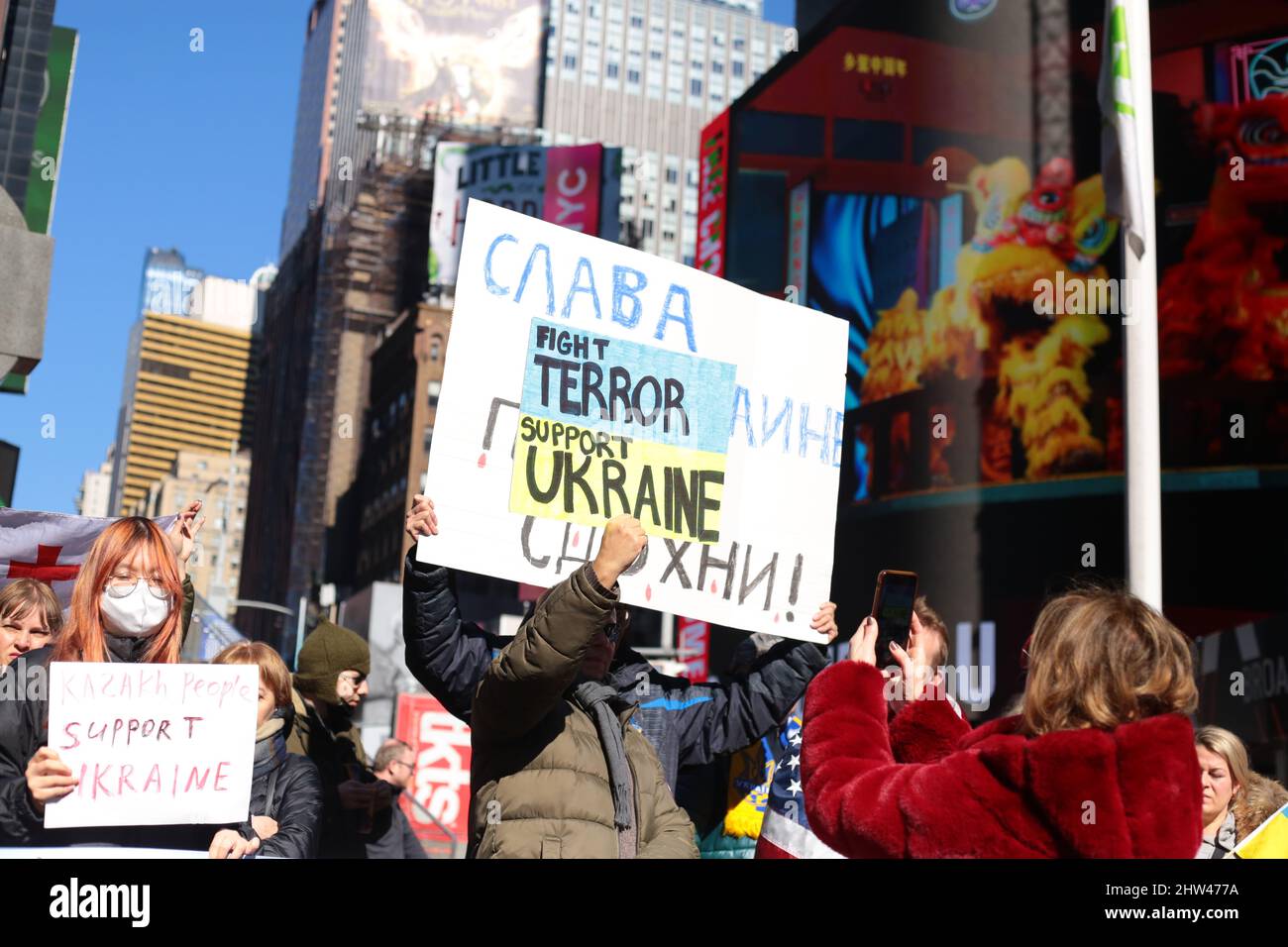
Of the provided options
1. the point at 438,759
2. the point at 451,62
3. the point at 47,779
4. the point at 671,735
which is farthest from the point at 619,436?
the point at 451,62

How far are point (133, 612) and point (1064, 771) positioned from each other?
266 centimetres

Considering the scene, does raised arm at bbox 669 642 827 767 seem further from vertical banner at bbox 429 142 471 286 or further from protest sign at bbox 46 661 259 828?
vertical banner at bbox 429 142 471 286

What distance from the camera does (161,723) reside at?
13.9 feet

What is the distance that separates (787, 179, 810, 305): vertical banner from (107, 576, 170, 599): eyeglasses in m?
30.5

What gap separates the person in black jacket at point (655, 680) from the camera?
4621 millimetres

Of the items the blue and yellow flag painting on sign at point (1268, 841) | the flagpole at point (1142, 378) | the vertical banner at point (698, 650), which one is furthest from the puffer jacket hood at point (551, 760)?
the vertical banner at point (698, 650)

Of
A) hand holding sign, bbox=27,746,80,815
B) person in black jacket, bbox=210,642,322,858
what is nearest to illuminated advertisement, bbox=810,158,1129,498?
person in black jacket, bbox=210,642,322,858

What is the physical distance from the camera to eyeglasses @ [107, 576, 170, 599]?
4.35 metres

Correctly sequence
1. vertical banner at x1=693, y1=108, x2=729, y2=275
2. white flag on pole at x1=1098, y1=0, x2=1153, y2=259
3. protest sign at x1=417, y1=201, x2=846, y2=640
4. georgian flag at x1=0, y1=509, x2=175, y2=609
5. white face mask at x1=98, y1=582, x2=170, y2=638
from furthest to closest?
vertical banner at x1=693, y1=108, x2=729, y2=275
white flag on pole at x1=1098, y1=0, x2=1153, y2=259
georgian flag at x1=0, y1=509, x2=175, y2=609
protest sign at x1=417, y1=201, x2=846, y2=640
white face mask at x1=98, y1=582, x2=170, y2=638

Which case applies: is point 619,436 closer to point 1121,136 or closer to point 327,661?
point 327,661

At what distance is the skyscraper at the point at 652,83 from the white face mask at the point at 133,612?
144 m
